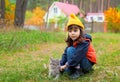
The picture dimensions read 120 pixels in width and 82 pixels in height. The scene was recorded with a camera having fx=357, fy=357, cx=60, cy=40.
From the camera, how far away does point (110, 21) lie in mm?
32844

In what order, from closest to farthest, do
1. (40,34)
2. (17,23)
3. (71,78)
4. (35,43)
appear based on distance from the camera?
(71,78) → (35,43) → (40,34) → (17,23)

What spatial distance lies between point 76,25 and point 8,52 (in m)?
4.75

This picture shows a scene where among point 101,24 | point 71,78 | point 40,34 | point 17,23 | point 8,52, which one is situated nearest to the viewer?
point 71,78

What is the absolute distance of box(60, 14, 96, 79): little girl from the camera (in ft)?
18.9

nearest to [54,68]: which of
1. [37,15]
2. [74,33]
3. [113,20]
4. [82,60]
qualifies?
[82,60]

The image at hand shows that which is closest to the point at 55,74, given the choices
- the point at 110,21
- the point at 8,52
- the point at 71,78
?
the point at 71,78

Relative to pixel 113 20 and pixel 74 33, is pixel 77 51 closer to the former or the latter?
pixel 74 33

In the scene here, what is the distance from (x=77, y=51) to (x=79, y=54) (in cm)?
6

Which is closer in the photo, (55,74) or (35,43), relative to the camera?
(55,74)

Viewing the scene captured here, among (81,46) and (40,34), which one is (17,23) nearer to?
(40,34)

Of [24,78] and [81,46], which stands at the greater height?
[81,46]

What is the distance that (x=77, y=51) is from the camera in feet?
18.8

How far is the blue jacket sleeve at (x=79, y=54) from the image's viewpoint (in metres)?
5.73

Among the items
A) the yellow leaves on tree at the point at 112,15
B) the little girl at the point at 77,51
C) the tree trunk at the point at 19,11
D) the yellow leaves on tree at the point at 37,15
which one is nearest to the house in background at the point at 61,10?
the yellow leaves on tree at the point at 37,15
